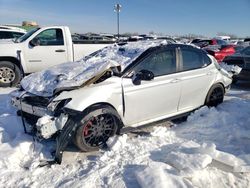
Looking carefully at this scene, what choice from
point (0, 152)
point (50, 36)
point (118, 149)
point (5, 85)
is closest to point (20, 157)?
point (0, 152)

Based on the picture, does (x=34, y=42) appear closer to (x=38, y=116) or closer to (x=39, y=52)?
(x=39, y=52)

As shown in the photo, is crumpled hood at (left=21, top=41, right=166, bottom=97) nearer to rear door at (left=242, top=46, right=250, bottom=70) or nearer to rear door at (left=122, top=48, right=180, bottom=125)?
rear door at (left=122, top=48, right=180, bottom=125)

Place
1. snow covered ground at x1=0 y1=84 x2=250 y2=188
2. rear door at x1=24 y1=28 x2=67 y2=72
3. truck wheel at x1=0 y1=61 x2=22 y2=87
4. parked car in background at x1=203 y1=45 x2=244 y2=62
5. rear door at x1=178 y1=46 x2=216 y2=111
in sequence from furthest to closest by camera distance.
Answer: parked car in background at x1=203 y1=45 x2=244 y2=62
rear door at x1=24 y1=28 x2=67 y2=72
truck wheel at x1=0 y1=61 x2=22 y2=87
rear door at x1=178 y1=46 x2=216 y2=111
snow covered ground at x1=0 y1=84 x2=250 y2=188

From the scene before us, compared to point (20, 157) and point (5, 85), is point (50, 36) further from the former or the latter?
point (20, 157)

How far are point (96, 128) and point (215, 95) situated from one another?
2.97 metres

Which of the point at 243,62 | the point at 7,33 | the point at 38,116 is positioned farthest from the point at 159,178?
the point at 7,33

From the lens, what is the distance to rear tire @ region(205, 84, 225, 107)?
19.9 feet

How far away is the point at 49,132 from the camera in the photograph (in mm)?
3982

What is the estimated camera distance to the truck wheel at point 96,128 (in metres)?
4.24

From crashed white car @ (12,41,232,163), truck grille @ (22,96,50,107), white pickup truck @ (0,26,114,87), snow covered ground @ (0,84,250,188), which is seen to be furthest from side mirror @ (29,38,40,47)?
truck grille @ (22,96,50,107)

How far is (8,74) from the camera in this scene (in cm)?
908

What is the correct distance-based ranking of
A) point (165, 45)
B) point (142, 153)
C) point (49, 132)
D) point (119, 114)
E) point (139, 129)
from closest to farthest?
point (49, 132), point (142, 153), point (119, 114), point (139, 129), point (165, 45)

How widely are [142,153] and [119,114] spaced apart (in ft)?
2.35

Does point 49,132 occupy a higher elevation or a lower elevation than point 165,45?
lower
